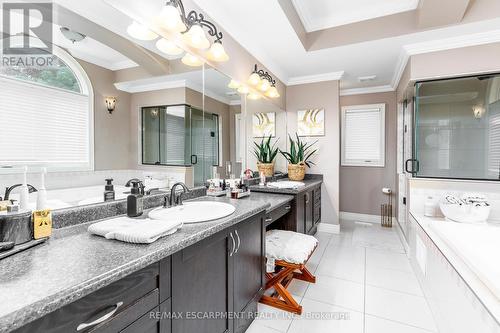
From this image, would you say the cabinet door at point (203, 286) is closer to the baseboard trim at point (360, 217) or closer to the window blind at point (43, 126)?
the window blind at point (43, 126)

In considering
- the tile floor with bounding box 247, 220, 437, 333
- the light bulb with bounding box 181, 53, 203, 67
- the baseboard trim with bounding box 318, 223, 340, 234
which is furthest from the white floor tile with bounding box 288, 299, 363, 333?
the light bulb with bounding box 181, 53, 203, 67

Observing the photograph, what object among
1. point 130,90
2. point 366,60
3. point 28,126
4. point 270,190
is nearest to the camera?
point 28,126

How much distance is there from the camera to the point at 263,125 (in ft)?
11.5

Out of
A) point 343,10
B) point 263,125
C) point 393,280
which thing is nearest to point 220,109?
point 263,125

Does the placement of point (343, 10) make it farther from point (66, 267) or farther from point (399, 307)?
point (66, 267)

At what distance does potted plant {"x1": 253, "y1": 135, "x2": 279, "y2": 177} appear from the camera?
3367 millimetres

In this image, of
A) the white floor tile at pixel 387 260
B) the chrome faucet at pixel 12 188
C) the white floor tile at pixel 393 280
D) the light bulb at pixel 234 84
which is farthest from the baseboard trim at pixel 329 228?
the chrome faucet at pixel 12 188

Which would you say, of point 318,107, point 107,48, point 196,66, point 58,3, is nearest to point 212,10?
point 196,66

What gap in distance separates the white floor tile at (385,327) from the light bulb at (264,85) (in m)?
2.55

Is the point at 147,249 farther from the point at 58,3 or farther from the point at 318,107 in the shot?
the point at 318,107

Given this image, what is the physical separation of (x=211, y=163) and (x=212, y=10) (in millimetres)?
1306

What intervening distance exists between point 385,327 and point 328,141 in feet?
8.41

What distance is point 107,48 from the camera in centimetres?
132

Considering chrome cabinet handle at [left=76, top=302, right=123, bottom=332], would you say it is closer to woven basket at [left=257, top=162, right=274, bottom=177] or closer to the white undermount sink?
the white undermount sink
